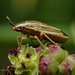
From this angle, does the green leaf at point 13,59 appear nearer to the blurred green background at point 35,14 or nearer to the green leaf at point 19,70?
the green leaf at point 19,70

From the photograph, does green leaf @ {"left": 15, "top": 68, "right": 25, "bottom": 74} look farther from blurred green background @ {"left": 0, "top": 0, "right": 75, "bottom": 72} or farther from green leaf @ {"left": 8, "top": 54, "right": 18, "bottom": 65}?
blurred green background @ {"left": 0, "top": 0, "right": 75, "bottom": 72}

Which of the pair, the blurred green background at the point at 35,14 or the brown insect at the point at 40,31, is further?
the blurred green background at the point at 35,14

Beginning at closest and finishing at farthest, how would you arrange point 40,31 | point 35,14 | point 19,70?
1. point 19,70
2. point 40,31
3. point 35,14

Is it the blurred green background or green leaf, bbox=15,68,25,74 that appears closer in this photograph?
green leaf, bbox=15,68,25,74

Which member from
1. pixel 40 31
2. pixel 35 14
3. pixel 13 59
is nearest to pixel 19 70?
pixel 13 59

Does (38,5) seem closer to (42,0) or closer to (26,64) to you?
(42,0)

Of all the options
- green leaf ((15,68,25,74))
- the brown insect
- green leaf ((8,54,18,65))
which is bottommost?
green leaf ((15,68,25,74))

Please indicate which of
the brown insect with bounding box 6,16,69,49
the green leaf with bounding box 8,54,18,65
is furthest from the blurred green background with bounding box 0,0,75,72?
the green leaf with bounding box 8,54,18,65

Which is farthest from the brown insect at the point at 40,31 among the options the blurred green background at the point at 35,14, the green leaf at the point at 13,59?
the blurred green background at the point at 35,14

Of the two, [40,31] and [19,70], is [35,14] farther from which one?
[19,70]

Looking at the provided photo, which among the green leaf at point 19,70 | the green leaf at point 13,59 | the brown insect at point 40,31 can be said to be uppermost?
the brown insect at point 40,31
